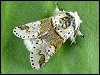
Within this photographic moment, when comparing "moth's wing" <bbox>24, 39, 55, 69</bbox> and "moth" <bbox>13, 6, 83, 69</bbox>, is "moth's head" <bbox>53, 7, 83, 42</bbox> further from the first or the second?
"moth's wing" <bbox>24, 39, 55, 69</bbox>

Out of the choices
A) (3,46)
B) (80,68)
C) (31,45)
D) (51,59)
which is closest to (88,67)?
(80,68)

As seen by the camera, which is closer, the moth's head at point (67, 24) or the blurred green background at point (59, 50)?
the blurred green background at point (59, 50)

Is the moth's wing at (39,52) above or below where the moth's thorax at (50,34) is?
below

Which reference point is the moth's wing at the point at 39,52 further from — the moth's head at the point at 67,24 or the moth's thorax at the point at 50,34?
the moth's head at the point at 67,24

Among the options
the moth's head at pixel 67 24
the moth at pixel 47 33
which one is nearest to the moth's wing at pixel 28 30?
the moth at pixel 47 33

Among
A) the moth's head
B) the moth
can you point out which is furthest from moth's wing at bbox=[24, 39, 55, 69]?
the moth's head

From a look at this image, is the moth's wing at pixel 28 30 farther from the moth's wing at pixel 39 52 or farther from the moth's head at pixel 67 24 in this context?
the moth's head at pixel 67 24
